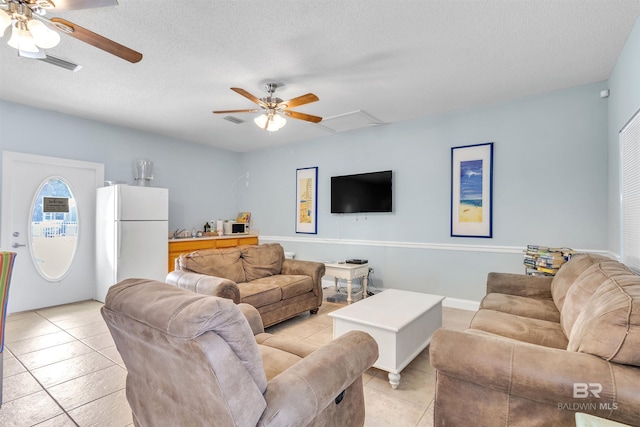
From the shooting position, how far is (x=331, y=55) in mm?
2686

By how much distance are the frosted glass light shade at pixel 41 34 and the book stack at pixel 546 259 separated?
13.6 feet

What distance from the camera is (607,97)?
3166 mm

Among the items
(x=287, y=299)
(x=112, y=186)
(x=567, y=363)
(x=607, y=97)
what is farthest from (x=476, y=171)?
(x=112, y=186)

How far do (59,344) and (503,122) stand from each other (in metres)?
5.37

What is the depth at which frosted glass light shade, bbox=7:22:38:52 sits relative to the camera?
5.71ft

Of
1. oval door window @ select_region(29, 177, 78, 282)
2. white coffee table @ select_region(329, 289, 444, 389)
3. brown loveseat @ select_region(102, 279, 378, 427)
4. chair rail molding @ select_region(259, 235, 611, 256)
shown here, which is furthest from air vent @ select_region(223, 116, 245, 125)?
brown loveseat @ select_region(102, 279, 378, 427)

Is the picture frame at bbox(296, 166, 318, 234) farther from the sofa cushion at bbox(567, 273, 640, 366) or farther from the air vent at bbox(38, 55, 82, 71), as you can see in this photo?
the sofa cushion at bbox(567, 273, 640, 366)

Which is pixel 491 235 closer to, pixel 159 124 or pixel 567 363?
pixel 567 363

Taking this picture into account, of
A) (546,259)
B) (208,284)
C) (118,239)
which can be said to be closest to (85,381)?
(208,284)

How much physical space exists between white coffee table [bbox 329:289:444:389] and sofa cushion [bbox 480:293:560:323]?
1.54ft

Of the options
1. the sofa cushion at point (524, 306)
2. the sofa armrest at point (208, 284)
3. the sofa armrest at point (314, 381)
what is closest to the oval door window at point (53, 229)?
the sofa armrest at point (208, 284)

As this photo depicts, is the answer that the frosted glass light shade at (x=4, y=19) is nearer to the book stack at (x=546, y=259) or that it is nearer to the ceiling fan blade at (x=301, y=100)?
the ceiling fan blade at (x=301, y=100)

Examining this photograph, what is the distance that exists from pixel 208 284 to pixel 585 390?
2.67m

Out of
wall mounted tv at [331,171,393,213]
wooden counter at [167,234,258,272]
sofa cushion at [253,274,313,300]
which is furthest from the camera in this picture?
wooden counter at [167,234,258,272]
